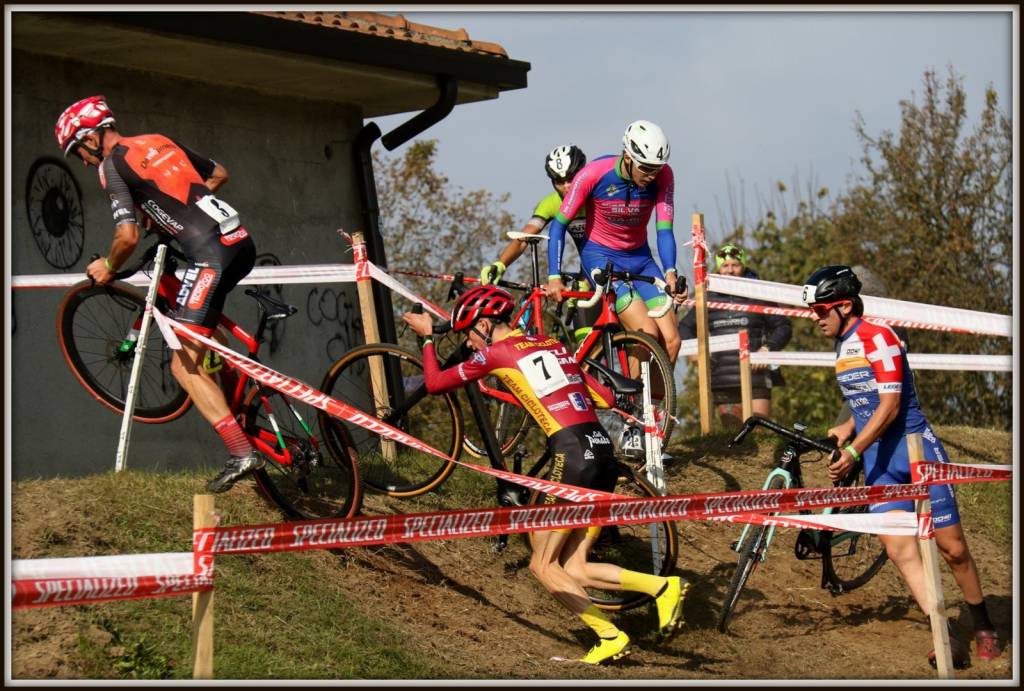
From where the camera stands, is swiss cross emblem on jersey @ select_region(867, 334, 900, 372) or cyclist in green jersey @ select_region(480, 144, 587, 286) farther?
cyclist in green jersey @ select_region(480, 144, 587, 286)

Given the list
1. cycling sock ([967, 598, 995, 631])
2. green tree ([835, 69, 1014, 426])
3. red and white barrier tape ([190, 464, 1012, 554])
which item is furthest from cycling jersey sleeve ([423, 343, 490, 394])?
green tree ([835, 69, 1014, 426])

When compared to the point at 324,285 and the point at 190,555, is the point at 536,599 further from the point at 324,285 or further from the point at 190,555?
the point at 324,285

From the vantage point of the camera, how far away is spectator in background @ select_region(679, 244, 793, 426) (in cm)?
1392

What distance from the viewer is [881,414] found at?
335 inches

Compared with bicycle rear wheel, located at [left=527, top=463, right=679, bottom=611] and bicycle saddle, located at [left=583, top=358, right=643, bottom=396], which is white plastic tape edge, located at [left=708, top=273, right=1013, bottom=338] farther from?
bicycle saddle, located at [left=583, top=358, right=643, bottom=396]

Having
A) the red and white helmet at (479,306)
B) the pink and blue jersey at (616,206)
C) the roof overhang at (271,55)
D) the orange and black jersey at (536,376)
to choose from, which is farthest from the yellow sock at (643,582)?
the roof overhang at (271,55)

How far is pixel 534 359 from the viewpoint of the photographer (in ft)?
27.9

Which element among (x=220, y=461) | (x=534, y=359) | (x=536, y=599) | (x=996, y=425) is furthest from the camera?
(x=996, y=425)

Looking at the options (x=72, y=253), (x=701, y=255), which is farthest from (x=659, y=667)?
(x=72, y=253)

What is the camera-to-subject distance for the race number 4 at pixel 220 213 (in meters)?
8.42

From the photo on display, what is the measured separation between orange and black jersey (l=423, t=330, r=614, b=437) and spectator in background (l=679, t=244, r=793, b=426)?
5.54 meters

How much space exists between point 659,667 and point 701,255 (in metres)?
5.01

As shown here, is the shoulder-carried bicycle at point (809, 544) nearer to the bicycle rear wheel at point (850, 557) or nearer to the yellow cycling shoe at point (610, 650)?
the bicycle rear wheel at point (850, 557)

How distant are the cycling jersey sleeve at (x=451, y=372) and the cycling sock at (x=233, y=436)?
1.18 m
